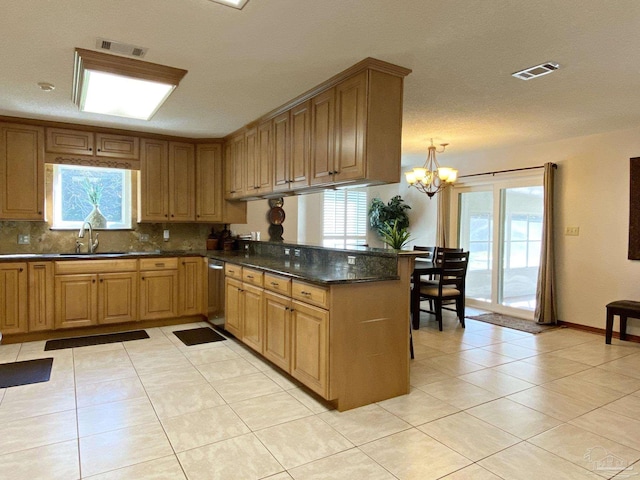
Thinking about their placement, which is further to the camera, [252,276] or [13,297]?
[13,297]

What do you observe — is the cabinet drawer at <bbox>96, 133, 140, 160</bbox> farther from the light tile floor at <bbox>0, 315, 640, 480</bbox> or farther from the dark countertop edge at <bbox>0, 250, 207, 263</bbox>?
the light tile floor at <bbox>0, 315, 640, 480</bbox>

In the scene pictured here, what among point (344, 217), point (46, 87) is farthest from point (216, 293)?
point (344, 217)

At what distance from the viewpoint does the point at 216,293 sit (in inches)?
187

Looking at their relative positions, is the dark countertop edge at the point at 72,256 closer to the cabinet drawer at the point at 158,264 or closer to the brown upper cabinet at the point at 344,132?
the cabinet drawer at the point at 158,264

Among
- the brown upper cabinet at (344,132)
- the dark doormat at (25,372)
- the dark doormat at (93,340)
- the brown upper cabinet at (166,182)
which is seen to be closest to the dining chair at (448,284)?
the brown upper cabinet at (344,132)

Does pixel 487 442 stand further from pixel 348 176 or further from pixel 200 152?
pixel 200 152

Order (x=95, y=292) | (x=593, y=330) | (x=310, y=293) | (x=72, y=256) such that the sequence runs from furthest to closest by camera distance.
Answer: (x=593, y=330)
(x=95, y=292)
(x=72, y=256)
(x=310, y=293)

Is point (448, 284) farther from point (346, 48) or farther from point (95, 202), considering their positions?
point (95, 202)

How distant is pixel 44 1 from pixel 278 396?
9.18ft

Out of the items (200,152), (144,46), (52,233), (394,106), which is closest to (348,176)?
(394,106)

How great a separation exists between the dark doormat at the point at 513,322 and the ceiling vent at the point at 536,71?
10.5ft

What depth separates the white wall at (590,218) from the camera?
4.72m

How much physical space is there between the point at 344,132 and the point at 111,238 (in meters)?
3.67

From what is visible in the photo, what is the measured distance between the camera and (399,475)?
2.03m
